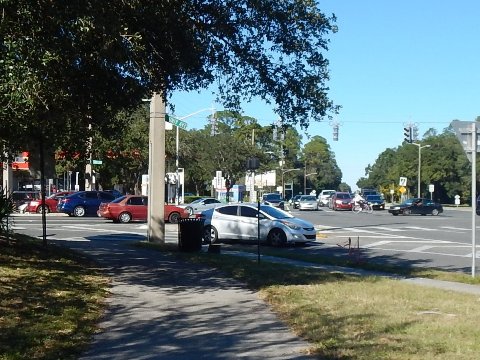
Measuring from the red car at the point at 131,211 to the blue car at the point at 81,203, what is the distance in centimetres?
601

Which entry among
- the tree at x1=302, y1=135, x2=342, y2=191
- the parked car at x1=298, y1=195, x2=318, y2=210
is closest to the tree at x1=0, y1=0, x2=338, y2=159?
the parked car at x1=298, y1=195, x2=318, y2=210

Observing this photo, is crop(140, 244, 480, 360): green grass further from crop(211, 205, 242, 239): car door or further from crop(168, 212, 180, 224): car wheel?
crop(168, 212, 180, 224): car wheel

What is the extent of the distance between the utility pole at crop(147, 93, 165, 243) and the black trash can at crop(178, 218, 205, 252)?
304 centimetres

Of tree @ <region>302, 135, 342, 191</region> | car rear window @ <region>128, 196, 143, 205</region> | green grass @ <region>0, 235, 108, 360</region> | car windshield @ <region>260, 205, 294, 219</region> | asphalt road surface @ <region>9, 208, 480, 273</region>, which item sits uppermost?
tree @ <region>302, 135, 342, 191</region>

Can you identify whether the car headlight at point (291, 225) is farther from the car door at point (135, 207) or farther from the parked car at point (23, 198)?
the parked car at point (23, 198)

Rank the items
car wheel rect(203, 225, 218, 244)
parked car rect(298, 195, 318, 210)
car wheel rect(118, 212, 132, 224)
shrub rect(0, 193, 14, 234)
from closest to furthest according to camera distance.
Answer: shrub rect(0, 193, 14, 234) < car wheel rect(203, 225, 218, 244) < car wheel rect(118, 212, 132, 224) < parked car rect(298, 195, 318, 210)

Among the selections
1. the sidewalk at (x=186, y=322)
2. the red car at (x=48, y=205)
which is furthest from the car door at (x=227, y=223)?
the red car at (x=48, y=205)

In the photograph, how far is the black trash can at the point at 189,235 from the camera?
1923 cm

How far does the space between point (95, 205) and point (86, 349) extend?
121ft

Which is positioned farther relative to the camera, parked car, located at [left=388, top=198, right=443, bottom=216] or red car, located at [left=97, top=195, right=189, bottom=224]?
parked car, located at [left=388, top=198, right=443, bottom=216]

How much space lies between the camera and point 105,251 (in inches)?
735

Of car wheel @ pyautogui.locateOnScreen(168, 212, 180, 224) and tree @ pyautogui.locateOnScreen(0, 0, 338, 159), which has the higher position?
tree @ pyautogui.locateOnScreen(0, 0, 338, 159)

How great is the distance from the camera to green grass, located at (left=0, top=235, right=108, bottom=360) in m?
7.39

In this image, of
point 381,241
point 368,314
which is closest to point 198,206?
point 381,241
